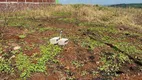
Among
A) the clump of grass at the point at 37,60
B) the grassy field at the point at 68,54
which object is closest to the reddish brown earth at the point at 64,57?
the grassy field at the point at 68,54

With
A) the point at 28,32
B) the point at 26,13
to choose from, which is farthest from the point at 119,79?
the point at 26,13

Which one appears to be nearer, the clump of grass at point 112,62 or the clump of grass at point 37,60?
the clump of grass at point 37,60

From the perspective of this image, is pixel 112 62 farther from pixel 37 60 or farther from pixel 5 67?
pixel 5 67

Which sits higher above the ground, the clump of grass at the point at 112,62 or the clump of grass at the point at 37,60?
the clump of grass at the point at 37,60

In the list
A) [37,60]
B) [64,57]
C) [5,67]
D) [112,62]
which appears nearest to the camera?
[5,67]

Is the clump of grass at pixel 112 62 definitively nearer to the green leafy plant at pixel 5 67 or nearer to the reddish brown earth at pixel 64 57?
the reddish brown earth at pixel 64 57

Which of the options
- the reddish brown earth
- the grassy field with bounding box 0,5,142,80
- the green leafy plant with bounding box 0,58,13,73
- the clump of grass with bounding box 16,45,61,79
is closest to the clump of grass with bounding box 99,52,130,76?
the grassy field with bounding box 0,5,142,80

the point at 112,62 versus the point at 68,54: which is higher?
the point at 68,54

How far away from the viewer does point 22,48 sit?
30.4ft

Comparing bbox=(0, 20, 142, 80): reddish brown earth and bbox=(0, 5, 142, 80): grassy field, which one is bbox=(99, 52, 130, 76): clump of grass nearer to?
bbox=(0, 5, 142, 80): grassy field

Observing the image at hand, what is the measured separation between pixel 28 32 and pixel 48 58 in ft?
8.27

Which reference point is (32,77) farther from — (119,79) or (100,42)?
(100,42)

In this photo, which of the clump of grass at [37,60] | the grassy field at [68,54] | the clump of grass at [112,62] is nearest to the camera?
the clump of grass at [37,60]

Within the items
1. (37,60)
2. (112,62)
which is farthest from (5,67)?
(112,62)
